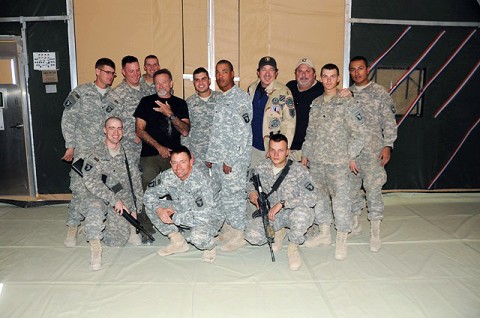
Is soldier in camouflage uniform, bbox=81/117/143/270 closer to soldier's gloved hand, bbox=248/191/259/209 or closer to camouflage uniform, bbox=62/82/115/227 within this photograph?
camouflage uniform, bbox=62/82/115/227

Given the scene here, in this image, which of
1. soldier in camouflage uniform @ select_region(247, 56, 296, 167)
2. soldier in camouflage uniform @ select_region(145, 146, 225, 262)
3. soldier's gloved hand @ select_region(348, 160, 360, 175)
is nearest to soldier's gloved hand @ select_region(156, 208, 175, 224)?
soldier in camouflage uniform @ select_region(145, 146, 225, 262)

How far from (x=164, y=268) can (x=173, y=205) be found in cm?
59

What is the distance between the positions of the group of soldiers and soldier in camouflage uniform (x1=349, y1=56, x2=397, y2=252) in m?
0.01

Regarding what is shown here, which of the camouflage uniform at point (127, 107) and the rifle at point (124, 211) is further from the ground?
the camouflage uniform at point (127, 107)

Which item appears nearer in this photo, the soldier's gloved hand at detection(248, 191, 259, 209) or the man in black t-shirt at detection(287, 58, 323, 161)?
the soldier's gloved hand at detection(248, 191, 259, 209)

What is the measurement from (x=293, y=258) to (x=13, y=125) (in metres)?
4.39

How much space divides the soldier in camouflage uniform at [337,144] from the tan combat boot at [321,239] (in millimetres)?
251

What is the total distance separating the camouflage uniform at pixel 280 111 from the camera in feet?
13.0

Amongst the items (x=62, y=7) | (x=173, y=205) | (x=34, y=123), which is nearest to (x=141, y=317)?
(x=173, y=205)

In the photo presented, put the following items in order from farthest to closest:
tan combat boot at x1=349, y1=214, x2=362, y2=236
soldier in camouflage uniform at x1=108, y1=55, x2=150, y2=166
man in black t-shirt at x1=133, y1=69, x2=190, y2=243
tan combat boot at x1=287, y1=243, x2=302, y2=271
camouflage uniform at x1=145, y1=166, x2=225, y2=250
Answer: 1. tan combat boot at x1=349, y1=214, x2=362, y2=236
2. soldier in camouflage uniform at x1=108, y1=55, x2=150, y2=166
3. man in black t-shirt at x1=133, y1=69, x2=190, y2=243
4. camouflage uniform at x1=145, y1=166, x2=225, y2=250
5. tan combat boot at x1=287, y1=243, x2=302, y2=271

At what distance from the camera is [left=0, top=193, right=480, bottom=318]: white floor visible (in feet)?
9.41

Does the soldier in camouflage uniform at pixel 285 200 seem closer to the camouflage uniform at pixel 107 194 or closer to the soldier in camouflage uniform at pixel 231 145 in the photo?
the soldier in camouflage uniform at pixel 231 145

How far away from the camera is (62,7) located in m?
5.32

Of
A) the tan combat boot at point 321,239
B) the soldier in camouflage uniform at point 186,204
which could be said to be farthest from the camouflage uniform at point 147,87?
the tan combat boot at point 321,239
